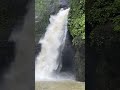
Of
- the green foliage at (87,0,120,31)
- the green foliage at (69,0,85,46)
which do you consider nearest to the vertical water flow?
the green foliage at (69,0,85,46)

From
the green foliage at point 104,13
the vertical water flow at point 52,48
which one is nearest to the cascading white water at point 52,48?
the vertical water flow at point 52,48

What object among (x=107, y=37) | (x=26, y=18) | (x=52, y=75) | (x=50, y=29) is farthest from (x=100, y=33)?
(x=50, y=29)

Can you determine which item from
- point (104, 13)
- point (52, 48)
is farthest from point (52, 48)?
point (104, 13)

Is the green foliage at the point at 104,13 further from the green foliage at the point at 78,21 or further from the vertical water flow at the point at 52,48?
the vertical water flow at the point at 52,48

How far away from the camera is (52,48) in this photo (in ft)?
68.2

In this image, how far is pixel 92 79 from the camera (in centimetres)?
717

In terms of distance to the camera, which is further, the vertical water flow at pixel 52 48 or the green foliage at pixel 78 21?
the vertical water flow at pixel 52 48

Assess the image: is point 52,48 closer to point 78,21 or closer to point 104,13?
point 78,21

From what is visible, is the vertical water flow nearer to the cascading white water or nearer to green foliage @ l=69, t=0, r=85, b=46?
the cascading white water

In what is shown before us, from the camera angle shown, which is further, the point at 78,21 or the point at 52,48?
the point at 52,48

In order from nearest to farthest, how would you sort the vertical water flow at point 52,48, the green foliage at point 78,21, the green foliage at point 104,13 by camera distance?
the green foliage at point 104,13
the green foliage at point 78,21
the vertical water flow at point 52,48

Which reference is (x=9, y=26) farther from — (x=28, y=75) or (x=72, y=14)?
(x=72, y=14)

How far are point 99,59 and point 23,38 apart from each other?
1.68 meters

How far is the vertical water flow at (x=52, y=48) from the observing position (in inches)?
773
